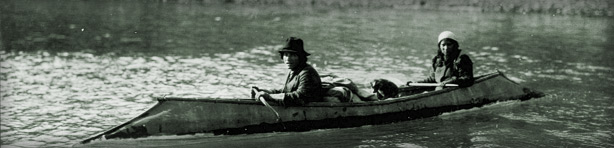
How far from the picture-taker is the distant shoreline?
130 ft

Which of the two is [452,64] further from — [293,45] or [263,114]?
[263,114]

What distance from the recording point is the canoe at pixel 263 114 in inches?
353

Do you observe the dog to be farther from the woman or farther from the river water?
the woman

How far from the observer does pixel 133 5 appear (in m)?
41.2

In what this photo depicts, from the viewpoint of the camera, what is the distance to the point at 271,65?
18.4m

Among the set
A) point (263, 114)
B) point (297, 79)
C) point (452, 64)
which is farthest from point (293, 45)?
point (452, 64)

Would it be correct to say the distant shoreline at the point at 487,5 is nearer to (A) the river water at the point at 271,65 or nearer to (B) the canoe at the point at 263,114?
(A) the river water at the point at 271,65

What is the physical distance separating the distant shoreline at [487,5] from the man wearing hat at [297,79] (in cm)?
3276

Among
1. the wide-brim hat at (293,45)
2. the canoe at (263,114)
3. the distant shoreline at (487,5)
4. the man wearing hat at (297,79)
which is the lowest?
the canoe at (263,114)

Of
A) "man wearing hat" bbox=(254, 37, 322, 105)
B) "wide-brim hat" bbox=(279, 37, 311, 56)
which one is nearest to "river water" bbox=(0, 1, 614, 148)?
"man wearing hat" bbox=(254, 37, 322, 105)

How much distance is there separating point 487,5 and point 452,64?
102 ft

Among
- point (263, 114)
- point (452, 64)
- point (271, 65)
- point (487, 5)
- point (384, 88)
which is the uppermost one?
point (487, 5)

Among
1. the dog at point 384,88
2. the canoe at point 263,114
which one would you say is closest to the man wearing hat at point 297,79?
the canoe at point 263,114

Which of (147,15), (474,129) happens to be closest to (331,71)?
(474,129)
